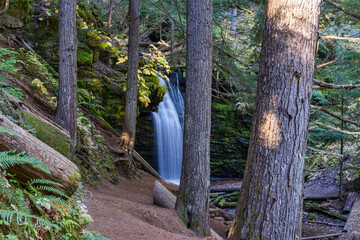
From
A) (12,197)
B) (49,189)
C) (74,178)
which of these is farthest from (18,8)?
(12,197)

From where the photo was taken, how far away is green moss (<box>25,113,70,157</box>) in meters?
4.12

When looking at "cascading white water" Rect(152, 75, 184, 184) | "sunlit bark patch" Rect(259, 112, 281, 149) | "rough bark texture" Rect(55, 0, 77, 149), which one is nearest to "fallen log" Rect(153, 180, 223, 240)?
"rough bark texture" Rect(55, 0, 77, 149)

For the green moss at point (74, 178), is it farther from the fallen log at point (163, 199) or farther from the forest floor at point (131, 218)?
the fallen log at point (163, 199)

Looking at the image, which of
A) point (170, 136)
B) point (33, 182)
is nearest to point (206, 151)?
point (33, 182)

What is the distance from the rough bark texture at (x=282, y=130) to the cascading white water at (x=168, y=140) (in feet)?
37.1

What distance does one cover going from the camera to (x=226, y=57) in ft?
27.4

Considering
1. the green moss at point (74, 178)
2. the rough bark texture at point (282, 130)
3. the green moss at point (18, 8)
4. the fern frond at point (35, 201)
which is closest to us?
the fern frond at point (35, 201)

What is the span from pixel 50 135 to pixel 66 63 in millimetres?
2605

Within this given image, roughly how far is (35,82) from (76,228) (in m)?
5.61

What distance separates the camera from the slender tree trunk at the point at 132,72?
9227 millimetres

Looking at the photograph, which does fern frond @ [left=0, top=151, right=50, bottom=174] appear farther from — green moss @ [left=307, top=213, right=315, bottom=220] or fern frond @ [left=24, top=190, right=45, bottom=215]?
green moss @ [left=307, top=213, right=315, bottom=220]

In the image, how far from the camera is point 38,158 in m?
2.48

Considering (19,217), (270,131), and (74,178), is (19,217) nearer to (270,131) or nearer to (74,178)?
(74,178)

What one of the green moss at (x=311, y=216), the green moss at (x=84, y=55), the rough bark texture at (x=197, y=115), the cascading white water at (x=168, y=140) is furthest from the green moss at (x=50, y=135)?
the cascading white water at (x=168, y=140)
